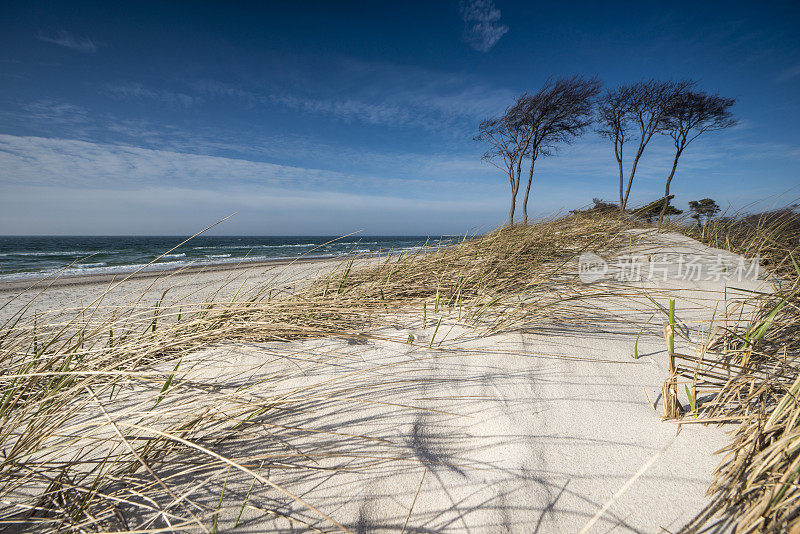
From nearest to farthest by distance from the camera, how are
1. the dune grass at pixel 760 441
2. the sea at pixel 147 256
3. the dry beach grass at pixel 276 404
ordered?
the dune grass at pixel 760 441, the dry beach grass at pixel 276 404, the sea at pixel 147 256

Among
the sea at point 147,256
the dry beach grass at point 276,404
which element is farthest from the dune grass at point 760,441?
the sea at point 147,256

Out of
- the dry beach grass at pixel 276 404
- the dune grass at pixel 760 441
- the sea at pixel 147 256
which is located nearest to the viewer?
the dune grass at pixel 760 441

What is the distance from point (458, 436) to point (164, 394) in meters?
0.97

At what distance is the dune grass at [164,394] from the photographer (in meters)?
0.74

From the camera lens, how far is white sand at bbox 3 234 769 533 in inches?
29.1

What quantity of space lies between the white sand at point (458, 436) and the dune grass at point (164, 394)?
3cm

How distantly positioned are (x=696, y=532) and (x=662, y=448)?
260 millimetres

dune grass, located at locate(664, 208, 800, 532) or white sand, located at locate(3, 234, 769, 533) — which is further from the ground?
dune grass, located at locate(664, 208, 800, 532)

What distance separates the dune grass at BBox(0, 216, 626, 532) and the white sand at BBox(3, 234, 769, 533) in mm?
28

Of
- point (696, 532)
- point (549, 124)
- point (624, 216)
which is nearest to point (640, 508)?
point (696, 532)

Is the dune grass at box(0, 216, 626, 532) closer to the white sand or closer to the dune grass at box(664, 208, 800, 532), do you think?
the white sand

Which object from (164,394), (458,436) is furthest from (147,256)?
(458,436)

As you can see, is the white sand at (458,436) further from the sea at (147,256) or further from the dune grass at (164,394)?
the sea at (147,256)

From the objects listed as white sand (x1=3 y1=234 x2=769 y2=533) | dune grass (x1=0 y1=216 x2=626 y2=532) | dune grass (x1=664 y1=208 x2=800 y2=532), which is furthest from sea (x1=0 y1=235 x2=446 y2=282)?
dune grass (x1=664 y1=208 x2=800 y2=532)
